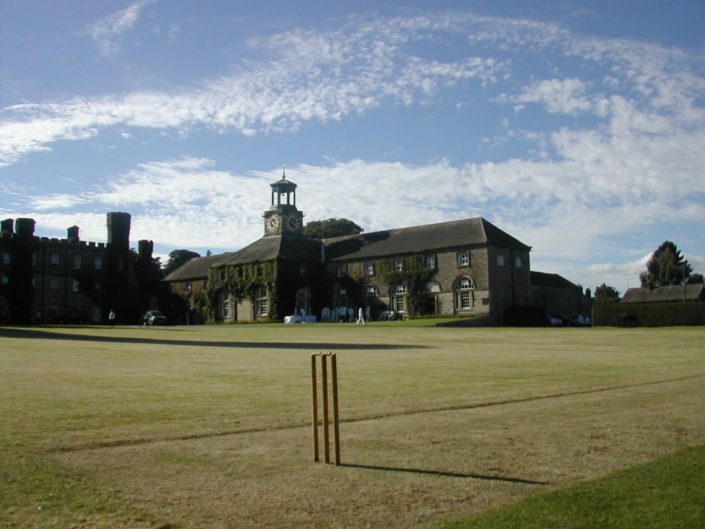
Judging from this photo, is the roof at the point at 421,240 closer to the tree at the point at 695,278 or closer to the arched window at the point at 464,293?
the arched window at the point at 464,293

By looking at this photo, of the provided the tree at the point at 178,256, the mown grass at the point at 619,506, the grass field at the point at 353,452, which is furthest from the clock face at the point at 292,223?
the mown grass at the point at 619,506

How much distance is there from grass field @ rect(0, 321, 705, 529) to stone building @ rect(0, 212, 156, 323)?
6555 centimetres

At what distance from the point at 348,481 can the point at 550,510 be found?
1.99 metres

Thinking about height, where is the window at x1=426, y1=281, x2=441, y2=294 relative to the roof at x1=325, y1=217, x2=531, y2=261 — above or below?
below

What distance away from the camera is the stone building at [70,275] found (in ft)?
253

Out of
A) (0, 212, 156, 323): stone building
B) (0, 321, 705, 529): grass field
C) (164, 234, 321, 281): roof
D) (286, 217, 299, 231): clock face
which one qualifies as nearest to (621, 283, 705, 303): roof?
(164, 234, 321, 281): roof

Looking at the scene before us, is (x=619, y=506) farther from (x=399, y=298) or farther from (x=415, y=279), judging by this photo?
(x=399, y=298)

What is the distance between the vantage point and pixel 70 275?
82.9 meters

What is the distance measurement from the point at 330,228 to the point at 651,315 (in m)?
57.0

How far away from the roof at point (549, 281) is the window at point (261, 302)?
29807 millimetres

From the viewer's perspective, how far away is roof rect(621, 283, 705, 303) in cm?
9806

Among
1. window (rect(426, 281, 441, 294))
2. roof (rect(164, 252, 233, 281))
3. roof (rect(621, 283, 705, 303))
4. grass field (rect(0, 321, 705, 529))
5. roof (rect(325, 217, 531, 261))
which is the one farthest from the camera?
roof (rect(621, 283, 705, 303))

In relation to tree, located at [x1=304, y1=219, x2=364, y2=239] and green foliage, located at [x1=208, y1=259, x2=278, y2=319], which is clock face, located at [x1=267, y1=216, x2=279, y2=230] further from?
tree, located at [x1=304, y1=219, x2=364, y2=239]

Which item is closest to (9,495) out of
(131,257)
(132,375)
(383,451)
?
(383,451)
